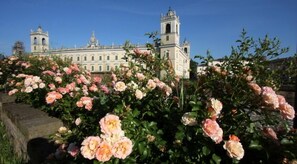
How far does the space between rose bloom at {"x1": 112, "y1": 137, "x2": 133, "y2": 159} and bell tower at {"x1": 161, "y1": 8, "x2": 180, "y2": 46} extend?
177 feet

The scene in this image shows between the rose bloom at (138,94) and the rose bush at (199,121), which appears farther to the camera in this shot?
the rose bloom at (138,94)

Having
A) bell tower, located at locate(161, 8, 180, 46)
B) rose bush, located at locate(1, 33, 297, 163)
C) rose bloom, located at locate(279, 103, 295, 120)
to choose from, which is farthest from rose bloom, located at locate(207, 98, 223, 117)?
bell tower, located at locate(161, 8, 180, 46)

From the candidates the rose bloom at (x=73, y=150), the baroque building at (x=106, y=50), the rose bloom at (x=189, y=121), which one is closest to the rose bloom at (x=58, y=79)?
the rose bloom at (x=73, y=150)

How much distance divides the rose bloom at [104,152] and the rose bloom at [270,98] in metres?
0.85

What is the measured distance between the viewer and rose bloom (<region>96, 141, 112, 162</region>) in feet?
3.29

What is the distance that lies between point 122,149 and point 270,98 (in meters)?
0.81

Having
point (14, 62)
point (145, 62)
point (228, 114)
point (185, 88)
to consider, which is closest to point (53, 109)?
point (145, 62)

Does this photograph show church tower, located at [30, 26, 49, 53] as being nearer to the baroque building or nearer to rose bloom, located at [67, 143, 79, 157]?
the baroque building

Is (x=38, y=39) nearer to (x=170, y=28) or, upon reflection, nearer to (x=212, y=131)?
(x=170, y=28)

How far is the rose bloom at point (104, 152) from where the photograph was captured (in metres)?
1.00

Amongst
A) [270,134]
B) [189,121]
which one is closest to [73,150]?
[189,121]

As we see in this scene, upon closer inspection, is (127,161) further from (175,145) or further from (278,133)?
(278,133)

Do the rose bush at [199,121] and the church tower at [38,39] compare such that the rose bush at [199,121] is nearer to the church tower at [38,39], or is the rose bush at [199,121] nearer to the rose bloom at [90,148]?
the rose bloom at [90,148]

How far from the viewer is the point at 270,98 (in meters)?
1.14
